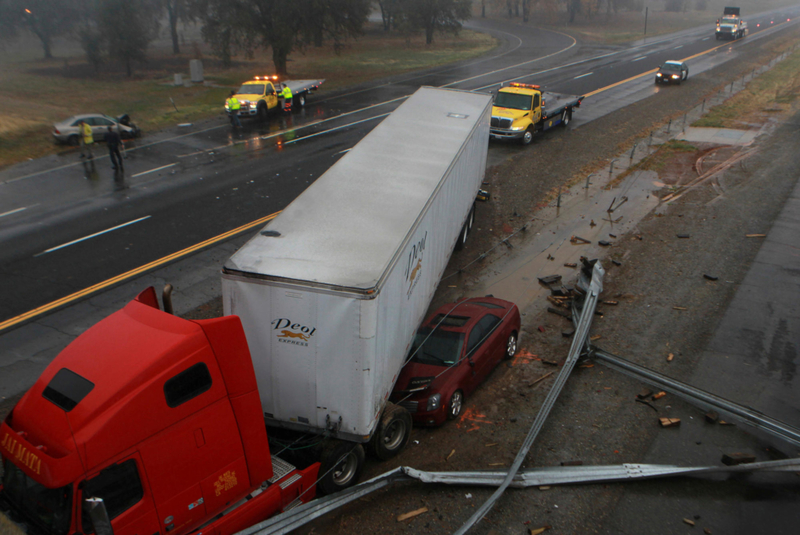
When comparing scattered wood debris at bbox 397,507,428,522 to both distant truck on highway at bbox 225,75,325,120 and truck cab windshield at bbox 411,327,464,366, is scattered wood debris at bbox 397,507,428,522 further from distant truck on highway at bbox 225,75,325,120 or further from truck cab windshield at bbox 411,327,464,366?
distant truck on highway at bbox 225,75,325,120

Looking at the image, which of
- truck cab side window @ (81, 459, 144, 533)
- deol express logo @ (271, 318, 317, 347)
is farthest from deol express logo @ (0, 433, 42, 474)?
deol express logo @ (271, 318, 317, 347)

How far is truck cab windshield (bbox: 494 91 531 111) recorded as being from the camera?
87.9ft

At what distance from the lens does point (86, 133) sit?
24.1 metres

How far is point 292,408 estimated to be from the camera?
24.3 feet

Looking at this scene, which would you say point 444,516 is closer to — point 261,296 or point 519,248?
point 261,296

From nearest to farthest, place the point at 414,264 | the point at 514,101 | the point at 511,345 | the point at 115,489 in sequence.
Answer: the point at 115,489
the point at 414,264
the point at 511,345
the point at 514,101

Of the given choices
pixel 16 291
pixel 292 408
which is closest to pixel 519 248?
pixel 292 408

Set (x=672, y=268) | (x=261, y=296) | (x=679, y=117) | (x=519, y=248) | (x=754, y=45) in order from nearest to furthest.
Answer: (x=261, y=296), (x=672, y=268), (x=519, y=248), (x=679, y=117), (x=754, y=45)

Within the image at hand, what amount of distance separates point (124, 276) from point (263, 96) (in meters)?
19.3

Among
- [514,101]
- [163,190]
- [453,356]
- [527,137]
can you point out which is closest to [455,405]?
[453,356]

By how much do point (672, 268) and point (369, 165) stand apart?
28.7ft

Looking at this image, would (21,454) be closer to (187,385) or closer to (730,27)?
(187,385)

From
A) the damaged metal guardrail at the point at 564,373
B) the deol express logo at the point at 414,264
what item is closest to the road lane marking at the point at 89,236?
the deol express logo at the point at 414,264

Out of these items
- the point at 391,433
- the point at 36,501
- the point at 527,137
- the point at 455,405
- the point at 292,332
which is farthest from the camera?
the point at 527,137
